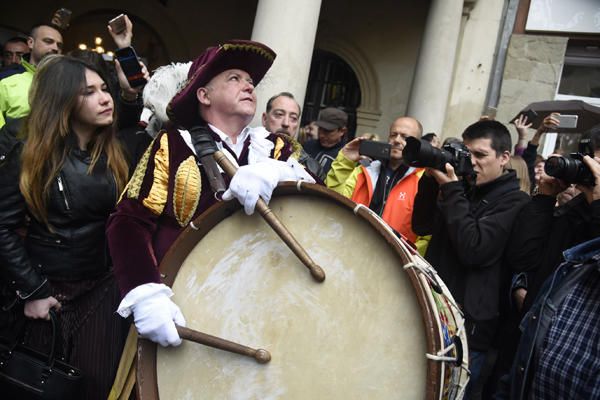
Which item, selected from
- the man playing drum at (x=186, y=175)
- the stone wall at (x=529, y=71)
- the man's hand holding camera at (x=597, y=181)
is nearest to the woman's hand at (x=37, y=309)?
the man playing drum at (x=186, y=175)

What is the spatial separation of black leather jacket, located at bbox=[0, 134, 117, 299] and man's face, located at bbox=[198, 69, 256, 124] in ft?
1.84

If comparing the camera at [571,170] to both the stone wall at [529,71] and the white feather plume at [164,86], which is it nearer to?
the white feather plume at [164,86]

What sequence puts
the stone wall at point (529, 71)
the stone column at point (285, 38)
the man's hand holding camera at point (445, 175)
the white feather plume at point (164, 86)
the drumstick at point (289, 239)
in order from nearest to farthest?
the drumstick at point (289, 239) < the man's hand holding camera at point (445, 175) < the white feather plume at point (164, 86) < the stone column at point (285, 38) < the stone wall at point (529, 71)

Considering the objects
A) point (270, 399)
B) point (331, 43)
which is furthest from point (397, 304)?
point (331, 43)

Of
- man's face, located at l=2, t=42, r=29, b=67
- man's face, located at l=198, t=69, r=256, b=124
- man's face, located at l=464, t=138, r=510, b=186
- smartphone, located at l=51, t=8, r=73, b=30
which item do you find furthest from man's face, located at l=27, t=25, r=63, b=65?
man's face, located at l=464, t=138, r=510, b=186

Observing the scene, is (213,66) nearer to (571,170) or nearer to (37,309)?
(37,309)

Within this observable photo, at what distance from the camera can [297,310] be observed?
1484 millimetres

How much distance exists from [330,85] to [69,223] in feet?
23.2

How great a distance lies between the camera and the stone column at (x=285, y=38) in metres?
4.22

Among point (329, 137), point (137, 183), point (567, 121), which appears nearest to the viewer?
point (137, 183)

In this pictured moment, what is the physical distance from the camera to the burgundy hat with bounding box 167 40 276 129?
186 centimetres

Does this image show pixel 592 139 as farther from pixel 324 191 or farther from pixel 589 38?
pixel 589 38

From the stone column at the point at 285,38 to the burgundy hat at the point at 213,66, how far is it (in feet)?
7.27

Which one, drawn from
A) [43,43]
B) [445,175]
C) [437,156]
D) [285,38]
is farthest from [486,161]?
[43,43]
